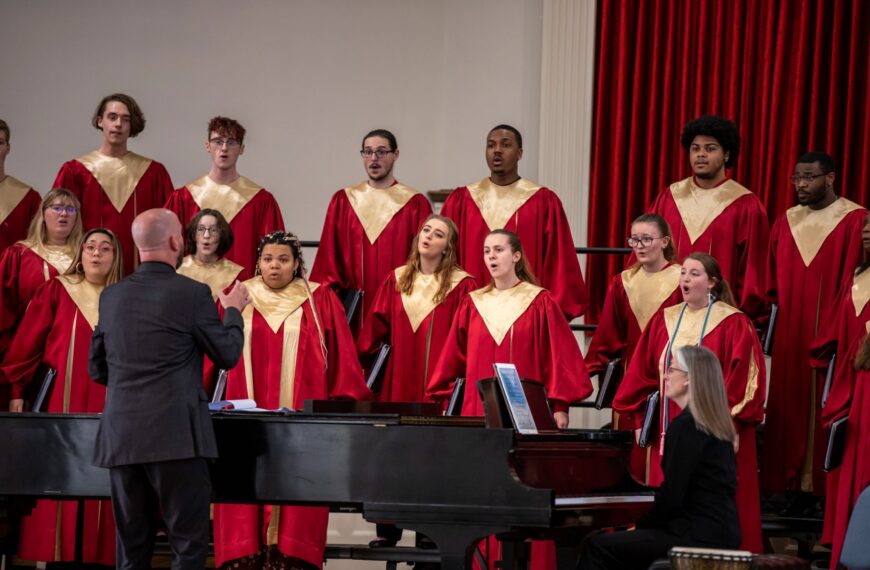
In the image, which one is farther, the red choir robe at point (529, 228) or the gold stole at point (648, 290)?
the red choir robe at point (529, 228)

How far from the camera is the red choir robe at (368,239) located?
25.1 feet

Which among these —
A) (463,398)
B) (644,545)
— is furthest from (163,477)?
(463,398)

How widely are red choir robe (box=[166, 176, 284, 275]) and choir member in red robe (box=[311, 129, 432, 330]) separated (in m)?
0.32

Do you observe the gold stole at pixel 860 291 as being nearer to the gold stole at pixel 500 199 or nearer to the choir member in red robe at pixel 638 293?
the choir member in red robe at pixel 638 293

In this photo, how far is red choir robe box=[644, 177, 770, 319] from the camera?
24.2ft

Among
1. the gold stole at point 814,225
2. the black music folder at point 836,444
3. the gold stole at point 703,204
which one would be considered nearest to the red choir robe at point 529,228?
the gold stole at point 703,204

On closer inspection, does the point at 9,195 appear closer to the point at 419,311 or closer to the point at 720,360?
the point at 419,311

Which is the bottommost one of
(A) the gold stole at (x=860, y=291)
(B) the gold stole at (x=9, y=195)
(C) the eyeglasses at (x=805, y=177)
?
(A) the gold stole at (x=860, y=291)

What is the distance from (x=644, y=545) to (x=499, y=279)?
202cm

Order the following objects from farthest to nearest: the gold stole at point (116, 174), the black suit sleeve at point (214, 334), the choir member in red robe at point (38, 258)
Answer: the gold stole at point (116, 174) < the choir member in red robe at point (38, 258) < the black suit sleeve at point (214, 334)

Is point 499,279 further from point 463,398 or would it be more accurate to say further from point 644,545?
point 644,545

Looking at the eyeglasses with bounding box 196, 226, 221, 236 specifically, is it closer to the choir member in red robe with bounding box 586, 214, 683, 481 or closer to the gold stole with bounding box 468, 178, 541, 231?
the gold stole with bounding box 468, 178, 541, 231

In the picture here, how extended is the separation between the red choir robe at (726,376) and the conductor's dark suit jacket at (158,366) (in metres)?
2.53

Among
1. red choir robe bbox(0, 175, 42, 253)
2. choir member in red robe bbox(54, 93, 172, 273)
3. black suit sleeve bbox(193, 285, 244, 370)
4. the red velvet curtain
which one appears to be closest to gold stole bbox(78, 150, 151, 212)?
choir member in red robe bbox(54, 93, 172, 273)
